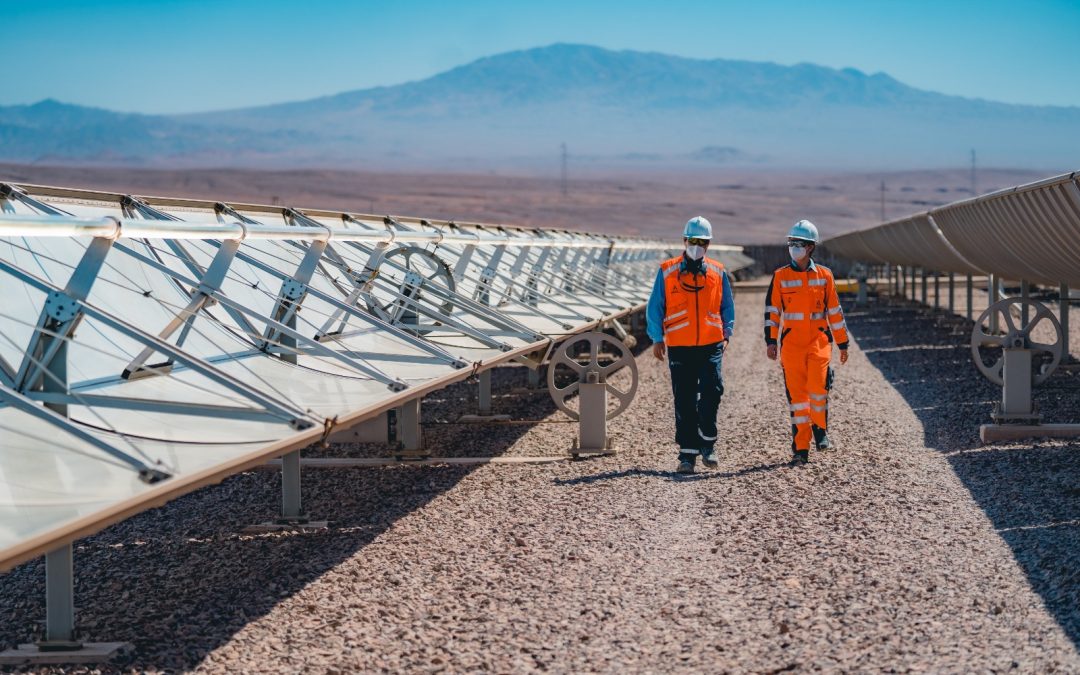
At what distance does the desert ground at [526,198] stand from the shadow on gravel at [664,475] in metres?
120

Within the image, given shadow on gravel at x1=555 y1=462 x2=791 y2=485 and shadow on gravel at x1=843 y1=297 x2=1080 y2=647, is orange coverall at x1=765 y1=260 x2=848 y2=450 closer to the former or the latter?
shadow on gravel at x1=555 y1=462 x2=791 y2=485

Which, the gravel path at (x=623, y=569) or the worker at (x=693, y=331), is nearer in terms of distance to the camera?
the gravel path at (x=623, y=569)

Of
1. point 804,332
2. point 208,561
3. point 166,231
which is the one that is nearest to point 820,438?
point 804,332

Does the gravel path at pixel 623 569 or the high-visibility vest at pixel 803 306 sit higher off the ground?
the high-visibility vest at pixel 803 306

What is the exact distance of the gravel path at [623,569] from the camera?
505 centimetres

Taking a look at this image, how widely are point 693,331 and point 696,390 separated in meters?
0.46

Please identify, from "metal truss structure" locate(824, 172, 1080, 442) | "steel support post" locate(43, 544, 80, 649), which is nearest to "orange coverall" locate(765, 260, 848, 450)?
"metal truss structure" locate(824, 172, 1080, 442)

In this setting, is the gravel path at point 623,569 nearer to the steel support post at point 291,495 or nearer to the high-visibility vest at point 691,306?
the steel support post at point 291,495

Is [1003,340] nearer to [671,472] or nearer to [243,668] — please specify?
[671,472]

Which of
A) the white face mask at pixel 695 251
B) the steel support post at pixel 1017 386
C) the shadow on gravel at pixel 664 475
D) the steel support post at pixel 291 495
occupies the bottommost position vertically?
the shadow on gravel at pixel 664 475

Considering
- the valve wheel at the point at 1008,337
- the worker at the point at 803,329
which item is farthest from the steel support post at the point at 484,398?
the valve wheel at the point at 1008,337

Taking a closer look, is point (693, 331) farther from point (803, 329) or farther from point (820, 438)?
point (820, 438)

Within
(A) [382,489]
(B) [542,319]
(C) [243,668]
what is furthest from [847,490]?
(B) [542,319]

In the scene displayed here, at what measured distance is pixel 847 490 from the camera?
26.3 ft
